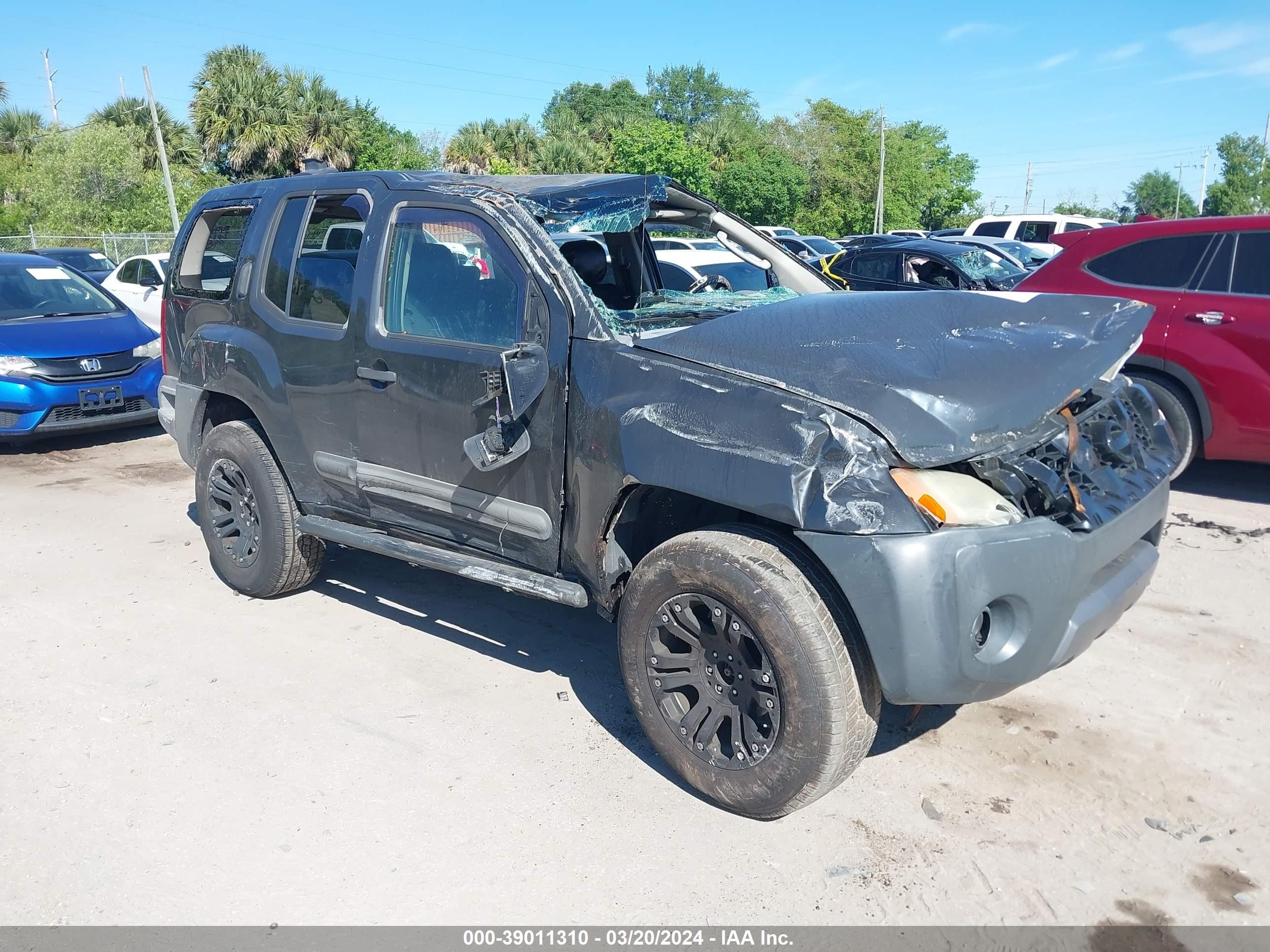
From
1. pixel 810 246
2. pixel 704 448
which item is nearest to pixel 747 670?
pixel 704 448

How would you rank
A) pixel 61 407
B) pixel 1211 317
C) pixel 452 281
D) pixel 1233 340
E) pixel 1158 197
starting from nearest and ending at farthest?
pixel 452 281 → pixel 1233 340 → pixel 1211 317 → pixel 61 407 → pixel 1158 197

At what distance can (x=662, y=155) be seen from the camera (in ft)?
124

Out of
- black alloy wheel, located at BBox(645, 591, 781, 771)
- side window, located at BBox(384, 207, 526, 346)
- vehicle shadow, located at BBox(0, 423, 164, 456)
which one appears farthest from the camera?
vehicle shadow, located at BBox(0, 423, 164, 456)

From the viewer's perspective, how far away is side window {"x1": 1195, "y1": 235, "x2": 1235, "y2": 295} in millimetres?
6344

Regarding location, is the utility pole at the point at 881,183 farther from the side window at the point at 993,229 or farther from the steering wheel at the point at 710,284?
the steering wheel at the point at 710,284

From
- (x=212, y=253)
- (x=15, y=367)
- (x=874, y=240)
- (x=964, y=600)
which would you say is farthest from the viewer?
(x=874, y=240)

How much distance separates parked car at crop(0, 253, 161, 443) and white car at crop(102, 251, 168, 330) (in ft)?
7.49

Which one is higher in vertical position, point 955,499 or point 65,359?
point 955,499

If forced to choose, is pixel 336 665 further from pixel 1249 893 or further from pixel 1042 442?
pixel 1249 893

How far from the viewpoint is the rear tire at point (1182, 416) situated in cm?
632

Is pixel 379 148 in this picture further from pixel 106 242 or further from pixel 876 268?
pixel 876 268

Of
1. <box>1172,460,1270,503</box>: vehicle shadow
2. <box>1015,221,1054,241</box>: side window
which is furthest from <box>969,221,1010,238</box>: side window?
<box>1172,460,1270,503</box>: vehicle shadow

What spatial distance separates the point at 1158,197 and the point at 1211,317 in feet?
318

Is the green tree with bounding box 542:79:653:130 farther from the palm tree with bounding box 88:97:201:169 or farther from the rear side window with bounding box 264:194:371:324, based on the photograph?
the rear side window with bounding box 264:194:371:324
